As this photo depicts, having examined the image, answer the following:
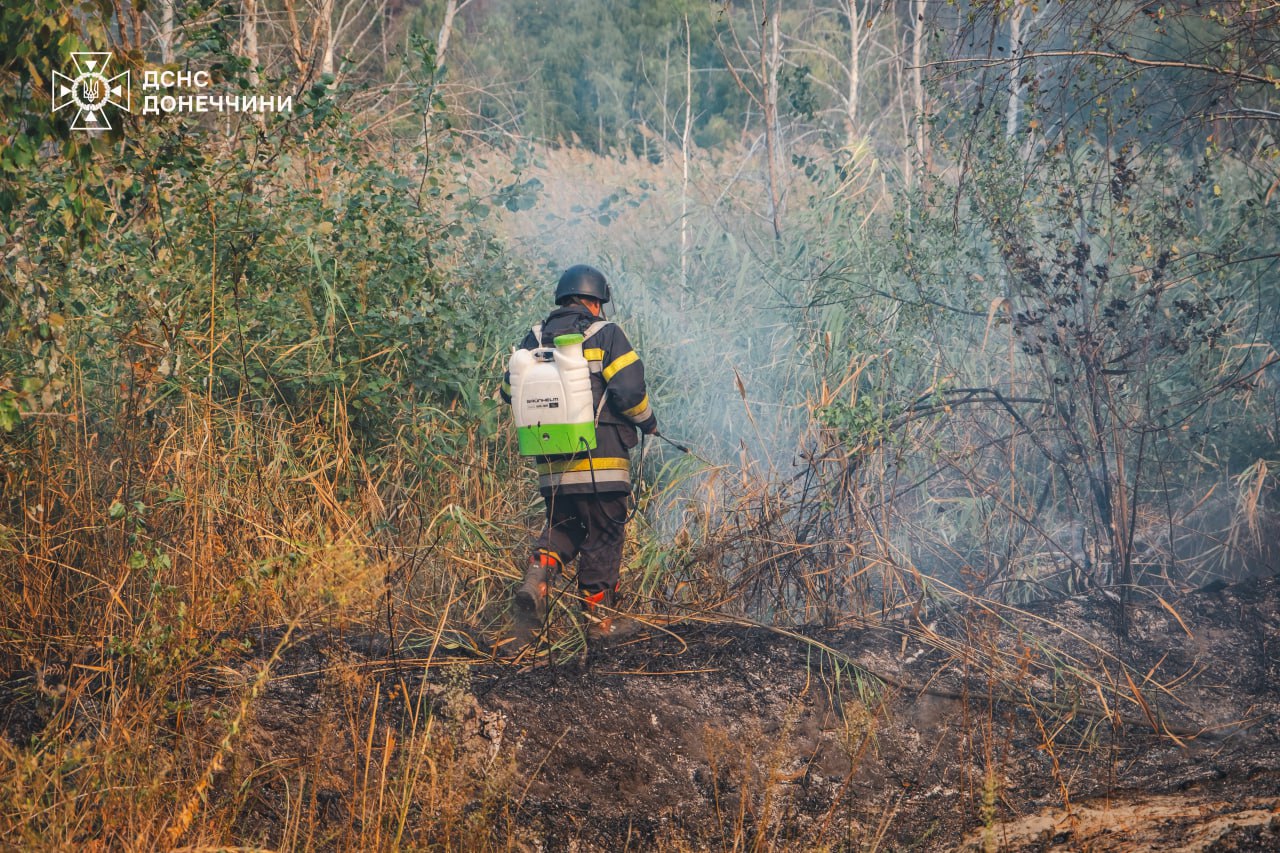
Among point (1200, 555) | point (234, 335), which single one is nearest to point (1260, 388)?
point (1200, 555)

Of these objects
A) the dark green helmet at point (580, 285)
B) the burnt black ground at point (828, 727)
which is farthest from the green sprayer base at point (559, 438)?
the burnt black ground at point (828, 727)

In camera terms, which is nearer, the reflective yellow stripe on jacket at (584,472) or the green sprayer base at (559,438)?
the green sprayer base at (559,438)

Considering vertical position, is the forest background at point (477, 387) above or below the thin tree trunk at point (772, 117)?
below

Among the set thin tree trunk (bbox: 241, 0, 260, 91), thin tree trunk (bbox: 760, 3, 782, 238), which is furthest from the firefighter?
thin tree trunk (bbox: 760, 3, 782, 238)

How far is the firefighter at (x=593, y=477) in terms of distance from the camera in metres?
4.91

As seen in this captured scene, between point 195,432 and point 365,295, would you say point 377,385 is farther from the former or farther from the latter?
point 195,432

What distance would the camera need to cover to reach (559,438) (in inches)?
191

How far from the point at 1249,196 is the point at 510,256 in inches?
247

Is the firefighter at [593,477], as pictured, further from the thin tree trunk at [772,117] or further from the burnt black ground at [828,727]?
the thin tree trunk at [772,117]

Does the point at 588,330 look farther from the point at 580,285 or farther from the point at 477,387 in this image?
the point at 477,387

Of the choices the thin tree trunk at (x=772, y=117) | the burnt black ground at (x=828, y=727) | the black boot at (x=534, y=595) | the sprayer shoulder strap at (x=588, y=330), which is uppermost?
the thin tree trunk at (x=772, y=117)

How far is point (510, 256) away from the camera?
24.8 feet

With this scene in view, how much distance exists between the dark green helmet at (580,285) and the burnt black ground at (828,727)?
1.64 metres

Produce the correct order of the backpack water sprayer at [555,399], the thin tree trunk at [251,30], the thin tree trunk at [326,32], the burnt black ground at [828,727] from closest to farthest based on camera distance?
the burnt black ground at [828,727], the backpack water sprayer at [555,399], the thin tree trunk at [251,30], the thin tree trunk at [326,32]
